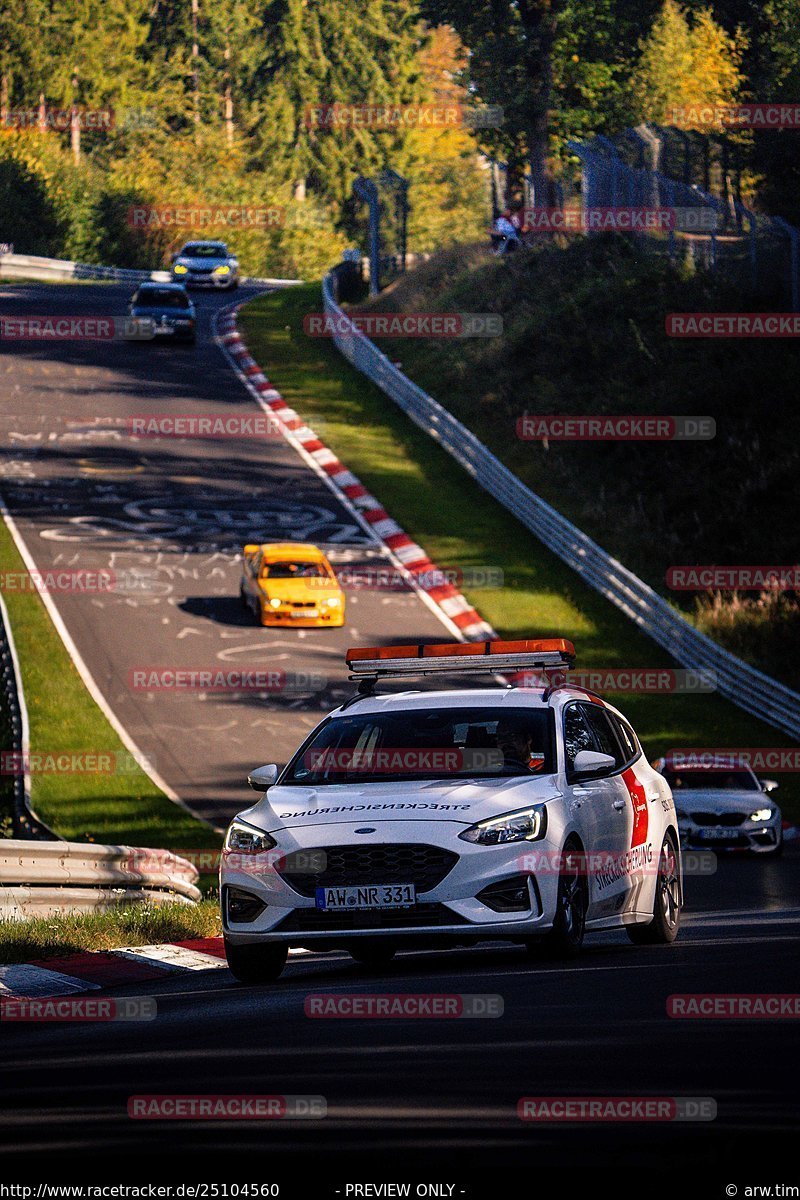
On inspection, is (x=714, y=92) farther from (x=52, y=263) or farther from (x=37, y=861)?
(x=37, y=861)

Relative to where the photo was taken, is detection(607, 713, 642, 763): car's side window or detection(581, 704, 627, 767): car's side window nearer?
detection(581, 704, 627, 767): car's side window

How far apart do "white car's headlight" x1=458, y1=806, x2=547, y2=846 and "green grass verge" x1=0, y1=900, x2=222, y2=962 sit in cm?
299

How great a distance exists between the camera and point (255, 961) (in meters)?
10.7

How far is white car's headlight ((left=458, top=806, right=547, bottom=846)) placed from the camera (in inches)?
404

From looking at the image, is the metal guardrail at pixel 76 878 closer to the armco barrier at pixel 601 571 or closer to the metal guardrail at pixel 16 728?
the metal guardrail at pixel 16 728

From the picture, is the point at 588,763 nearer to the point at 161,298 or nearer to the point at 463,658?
the point at 463,658

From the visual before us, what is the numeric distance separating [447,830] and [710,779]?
44.5ft

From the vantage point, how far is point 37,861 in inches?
507

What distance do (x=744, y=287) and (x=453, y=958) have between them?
116 ft

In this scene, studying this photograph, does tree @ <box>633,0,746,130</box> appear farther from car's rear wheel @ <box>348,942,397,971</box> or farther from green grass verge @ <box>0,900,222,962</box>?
car's rear wheel @ <box>348,942,397,971</box>

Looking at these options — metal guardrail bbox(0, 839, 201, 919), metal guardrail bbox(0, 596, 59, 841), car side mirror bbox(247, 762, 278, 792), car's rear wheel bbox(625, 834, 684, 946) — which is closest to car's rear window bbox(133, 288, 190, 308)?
metal guardrail bbox(0, 596, 59, 841)

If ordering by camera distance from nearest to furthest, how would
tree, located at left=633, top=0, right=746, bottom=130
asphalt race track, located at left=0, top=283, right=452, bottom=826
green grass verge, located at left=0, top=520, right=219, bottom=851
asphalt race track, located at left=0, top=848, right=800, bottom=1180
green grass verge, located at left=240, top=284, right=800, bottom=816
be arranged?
asphalt race track, located at left=0, top=848, right=800, bottom=1180 < green grass verge, located at left=0, top=520, right=219, bottom=851 < asphalt race track, located at left=0, top=283, right=452, bottom=826 < green grass verge, located at left=240, top=284, right=800, bottom=816 < tree, located at left=633, top=0, right=746, bottom=130

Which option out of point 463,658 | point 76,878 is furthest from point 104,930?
point 463,658

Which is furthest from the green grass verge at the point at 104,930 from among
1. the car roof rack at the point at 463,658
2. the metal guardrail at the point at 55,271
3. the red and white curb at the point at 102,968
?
the metal guardrail at the point at 55,271
